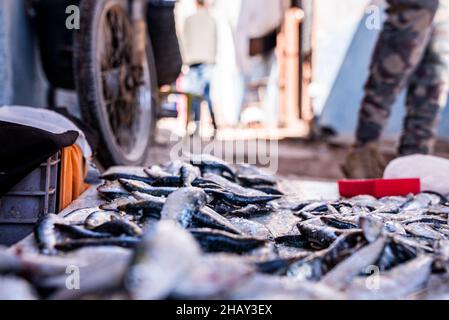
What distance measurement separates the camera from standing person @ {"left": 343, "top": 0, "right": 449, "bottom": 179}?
4418 mm

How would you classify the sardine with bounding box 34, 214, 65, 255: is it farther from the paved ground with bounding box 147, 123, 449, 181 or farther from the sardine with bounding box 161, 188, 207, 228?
the paved ground with bounding box 147, 123, 449, 181

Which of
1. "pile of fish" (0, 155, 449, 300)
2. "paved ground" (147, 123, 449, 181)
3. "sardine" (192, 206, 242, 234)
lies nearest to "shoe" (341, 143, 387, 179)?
"paved ground" (147, 123, 449, 181)

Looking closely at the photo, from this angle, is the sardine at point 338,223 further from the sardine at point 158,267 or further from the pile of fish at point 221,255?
the sardine at point 158,267

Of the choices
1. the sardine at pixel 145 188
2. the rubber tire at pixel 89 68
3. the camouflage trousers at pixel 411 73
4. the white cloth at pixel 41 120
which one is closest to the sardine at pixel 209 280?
the sardine at pixel 145 188

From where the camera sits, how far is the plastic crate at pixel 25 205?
208 cm

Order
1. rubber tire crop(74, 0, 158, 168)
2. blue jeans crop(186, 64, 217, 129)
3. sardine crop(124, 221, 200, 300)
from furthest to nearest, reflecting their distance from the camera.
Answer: blue jeans crop(186, 64, 217, 129)
rubber tire crop(74, 0, 158, 168)
sardine crop(124, 221, 200, 300)

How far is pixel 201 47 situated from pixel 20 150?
7.07m

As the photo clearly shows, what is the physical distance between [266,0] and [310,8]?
3.98 m

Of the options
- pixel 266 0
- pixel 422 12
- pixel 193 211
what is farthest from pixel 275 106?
pixel 193 211

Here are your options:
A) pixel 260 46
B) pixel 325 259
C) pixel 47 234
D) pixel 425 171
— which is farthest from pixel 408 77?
pixel 260 46

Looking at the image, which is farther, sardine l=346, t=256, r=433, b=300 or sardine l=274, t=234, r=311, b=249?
sardine l=274, t=234, r=311, b=249

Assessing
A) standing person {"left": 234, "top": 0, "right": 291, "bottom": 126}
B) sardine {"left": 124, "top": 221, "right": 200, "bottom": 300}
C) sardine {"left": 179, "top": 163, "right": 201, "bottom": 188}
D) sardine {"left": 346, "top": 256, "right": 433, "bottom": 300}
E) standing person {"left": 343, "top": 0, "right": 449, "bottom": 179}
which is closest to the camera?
sardine {"left": 124, "top": 221, "right": 200, "bottom": 300}

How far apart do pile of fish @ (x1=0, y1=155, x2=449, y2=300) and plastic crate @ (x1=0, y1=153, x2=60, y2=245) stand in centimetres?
27

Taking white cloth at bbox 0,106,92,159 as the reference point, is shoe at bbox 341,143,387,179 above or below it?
below
